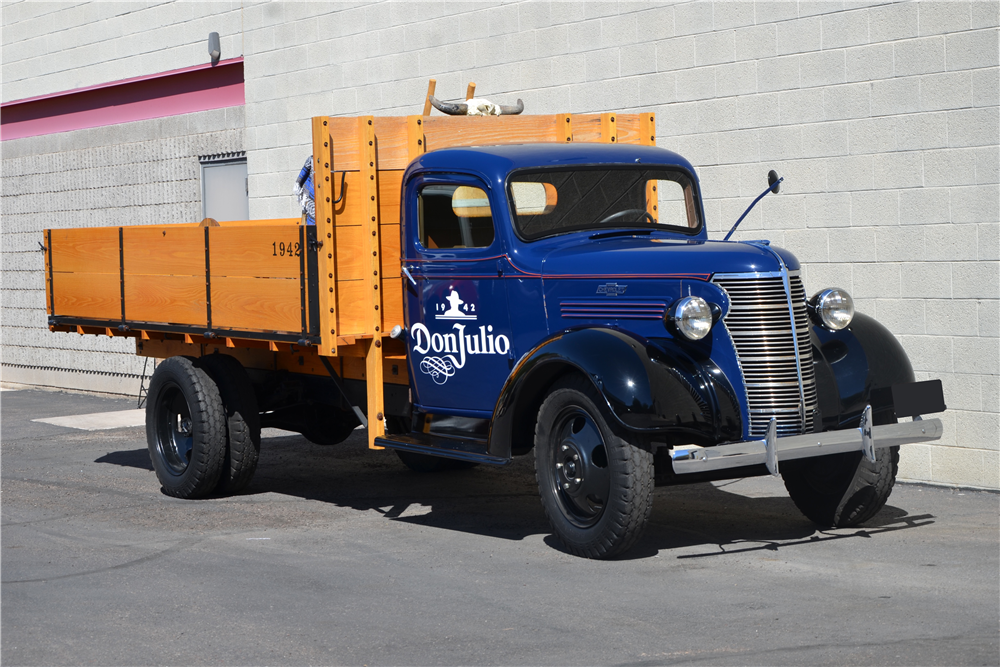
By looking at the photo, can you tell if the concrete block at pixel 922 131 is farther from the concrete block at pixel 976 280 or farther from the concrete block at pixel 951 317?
the concrete block at pixel 951 317

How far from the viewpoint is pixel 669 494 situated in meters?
8.56

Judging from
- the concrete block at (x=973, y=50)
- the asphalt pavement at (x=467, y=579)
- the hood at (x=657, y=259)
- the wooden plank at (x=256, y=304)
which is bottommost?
the asphalt pavement at (x=467, y=579)

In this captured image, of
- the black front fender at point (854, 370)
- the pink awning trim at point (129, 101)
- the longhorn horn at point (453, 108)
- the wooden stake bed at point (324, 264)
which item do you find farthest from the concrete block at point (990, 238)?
the pink awning trim at point (129, 101)

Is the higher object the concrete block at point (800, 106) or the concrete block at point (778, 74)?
the concrete block at point (778, 74)

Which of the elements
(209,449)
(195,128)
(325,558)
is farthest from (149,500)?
(195,128)

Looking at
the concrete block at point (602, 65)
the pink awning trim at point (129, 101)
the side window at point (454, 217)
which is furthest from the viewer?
the pink awning trim at point (129, 101)

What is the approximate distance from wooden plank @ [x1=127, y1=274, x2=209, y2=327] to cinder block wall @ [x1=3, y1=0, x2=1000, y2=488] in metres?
3.92

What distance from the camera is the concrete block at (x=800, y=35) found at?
920cm

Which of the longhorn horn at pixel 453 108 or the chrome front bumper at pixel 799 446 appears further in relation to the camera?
the longhorn horn at pixel 453 108

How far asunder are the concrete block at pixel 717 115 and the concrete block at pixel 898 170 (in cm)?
129


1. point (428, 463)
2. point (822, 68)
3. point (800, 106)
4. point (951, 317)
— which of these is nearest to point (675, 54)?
point (800, 106)

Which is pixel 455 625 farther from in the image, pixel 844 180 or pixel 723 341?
pixel 844 180

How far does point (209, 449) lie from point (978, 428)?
5.29m

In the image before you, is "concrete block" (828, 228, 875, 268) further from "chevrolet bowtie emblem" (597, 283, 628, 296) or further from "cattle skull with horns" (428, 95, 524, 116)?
"chevrolet bowtie emblem" (597, 283, 628, 296)
